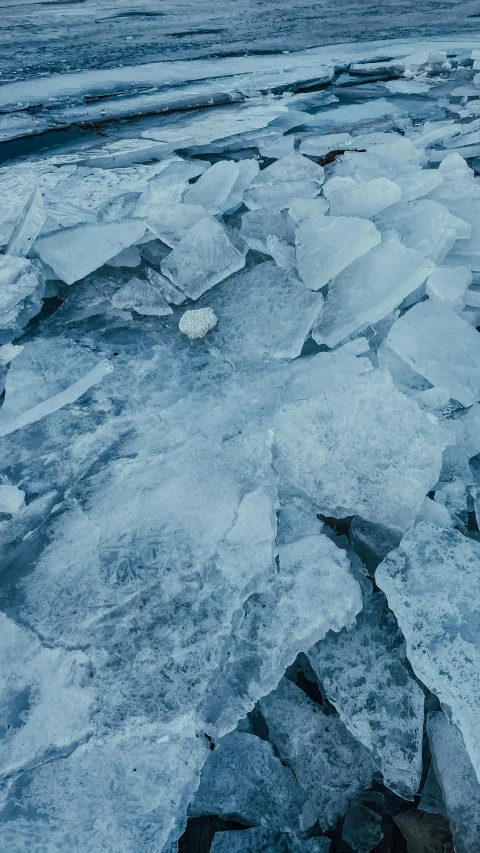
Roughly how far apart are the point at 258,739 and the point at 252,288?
114 centimetres

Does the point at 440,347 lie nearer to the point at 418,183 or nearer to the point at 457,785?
the point at 418,183

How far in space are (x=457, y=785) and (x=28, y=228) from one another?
69.4 inches

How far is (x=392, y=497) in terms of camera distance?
3.27ft

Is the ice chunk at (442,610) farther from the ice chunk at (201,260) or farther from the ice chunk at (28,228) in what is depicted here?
the ice chunk at (28,228)

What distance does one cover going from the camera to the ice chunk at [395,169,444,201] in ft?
5.64

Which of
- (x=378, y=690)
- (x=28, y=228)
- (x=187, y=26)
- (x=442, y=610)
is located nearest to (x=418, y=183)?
(x=28, y=228)

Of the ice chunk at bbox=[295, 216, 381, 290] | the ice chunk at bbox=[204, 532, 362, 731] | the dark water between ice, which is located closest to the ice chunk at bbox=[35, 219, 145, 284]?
the ice chunk at bbox=[295, 216, 381, 290]

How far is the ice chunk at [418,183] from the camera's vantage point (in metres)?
1.72

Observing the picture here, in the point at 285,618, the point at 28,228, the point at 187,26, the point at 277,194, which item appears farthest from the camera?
the point at 187,26

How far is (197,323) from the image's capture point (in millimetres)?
1405

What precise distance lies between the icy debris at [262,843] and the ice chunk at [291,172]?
198cm

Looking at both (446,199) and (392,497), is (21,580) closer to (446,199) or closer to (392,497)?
(392,497)

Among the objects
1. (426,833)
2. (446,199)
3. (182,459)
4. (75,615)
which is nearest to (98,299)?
(182,459)

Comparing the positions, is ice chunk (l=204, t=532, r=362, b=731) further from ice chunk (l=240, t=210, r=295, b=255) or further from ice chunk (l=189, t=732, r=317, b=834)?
ice chunk (l=240, t=210, r=295, b=255)
